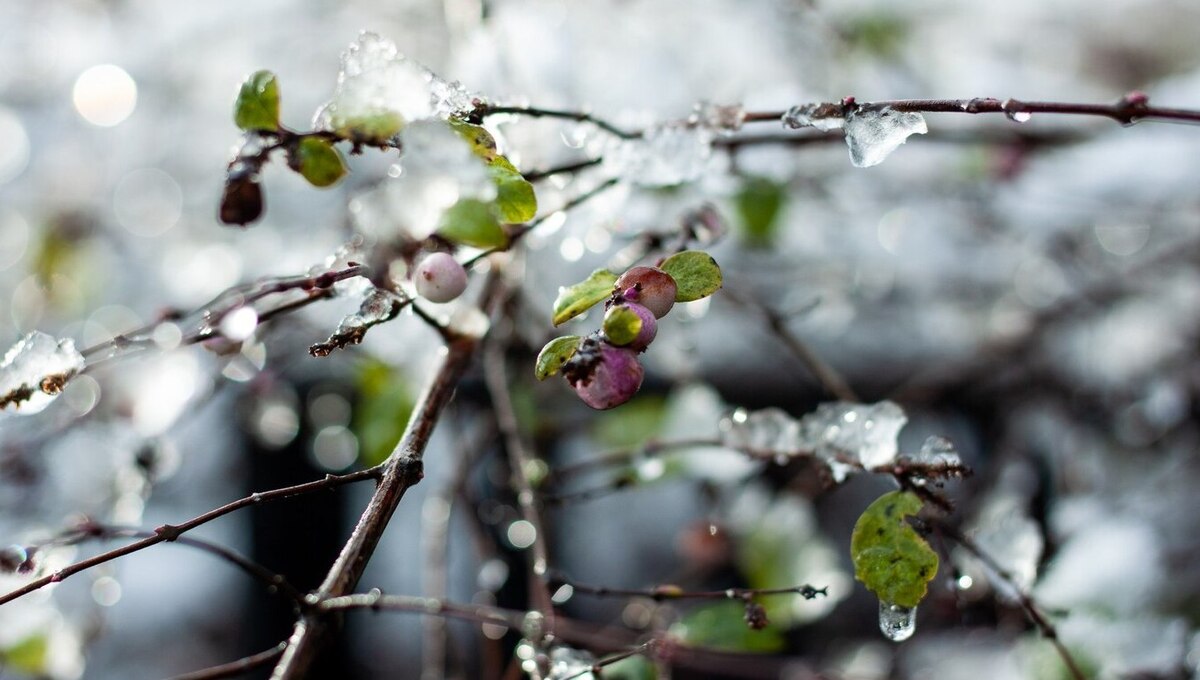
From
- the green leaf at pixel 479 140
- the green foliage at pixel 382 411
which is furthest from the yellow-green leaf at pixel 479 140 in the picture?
the green foliage at pixel 382 411

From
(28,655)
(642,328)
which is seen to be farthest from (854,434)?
(28,655)

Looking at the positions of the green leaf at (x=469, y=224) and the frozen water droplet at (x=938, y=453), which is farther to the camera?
the frozen water droplet at (x=938, y=453)

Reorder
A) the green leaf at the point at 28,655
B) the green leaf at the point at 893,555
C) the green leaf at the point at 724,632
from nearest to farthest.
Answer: the green leaf at the point at 893,555, the green leaf at the point at 724,632, the green leaf at the point at 28,655

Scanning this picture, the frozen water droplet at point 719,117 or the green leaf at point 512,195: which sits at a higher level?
the frozen water droplet at point 719,117

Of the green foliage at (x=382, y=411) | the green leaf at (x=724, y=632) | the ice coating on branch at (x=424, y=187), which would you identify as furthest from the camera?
the green foliage at (x=382, y=411)

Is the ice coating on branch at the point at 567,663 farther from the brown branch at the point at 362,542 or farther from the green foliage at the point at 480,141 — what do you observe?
the green foliage at the point at 480,141

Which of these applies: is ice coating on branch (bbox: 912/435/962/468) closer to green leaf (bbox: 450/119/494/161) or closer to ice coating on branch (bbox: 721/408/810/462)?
ice coating on branch (bbox: 721/408/810/462)

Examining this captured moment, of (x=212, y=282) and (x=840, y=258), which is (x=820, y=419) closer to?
(x=840, y=258)
